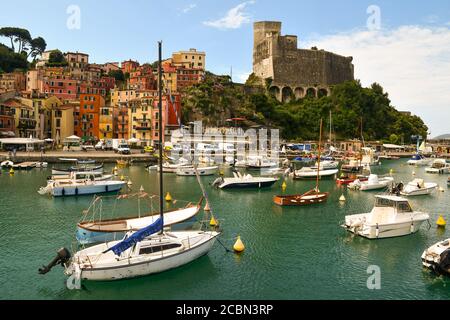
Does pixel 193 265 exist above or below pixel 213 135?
below

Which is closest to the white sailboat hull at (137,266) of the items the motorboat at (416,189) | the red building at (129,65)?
the motorboat at (416,189)

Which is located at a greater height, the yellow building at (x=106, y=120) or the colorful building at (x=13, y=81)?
the colorful building at (x=13, y=81)

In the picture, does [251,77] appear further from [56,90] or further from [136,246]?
[136,246]

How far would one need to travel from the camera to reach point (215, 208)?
124 feet

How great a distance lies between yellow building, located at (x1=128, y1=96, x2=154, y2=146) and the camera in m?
91.2

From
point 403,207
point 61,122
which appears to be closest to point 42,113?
point 61,122

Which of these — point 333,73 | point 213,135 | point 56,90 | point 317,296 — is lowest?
point 317,296

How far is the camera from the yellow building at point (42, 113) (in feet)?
292

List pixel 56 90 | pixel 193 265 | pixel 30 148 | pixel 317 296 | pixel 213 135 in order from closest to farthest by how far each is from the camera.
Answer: pixel 317 296 → pixel 193 265 → pixel 30 148 → pixel 213 135 → pixel 56 90

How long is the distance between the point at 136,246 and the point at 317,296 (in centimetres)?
873

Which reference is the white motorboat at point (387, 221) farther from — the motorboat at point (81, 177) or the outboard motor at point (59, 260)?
the motorboat at point (81, 177)

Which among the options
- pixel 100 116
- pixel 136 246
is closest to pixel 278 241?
pixel 136 246

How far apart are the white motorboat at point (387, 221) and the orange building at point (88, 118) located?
76435 mm

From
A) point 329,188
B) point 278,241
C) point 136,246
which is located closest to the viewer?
point 136,246
